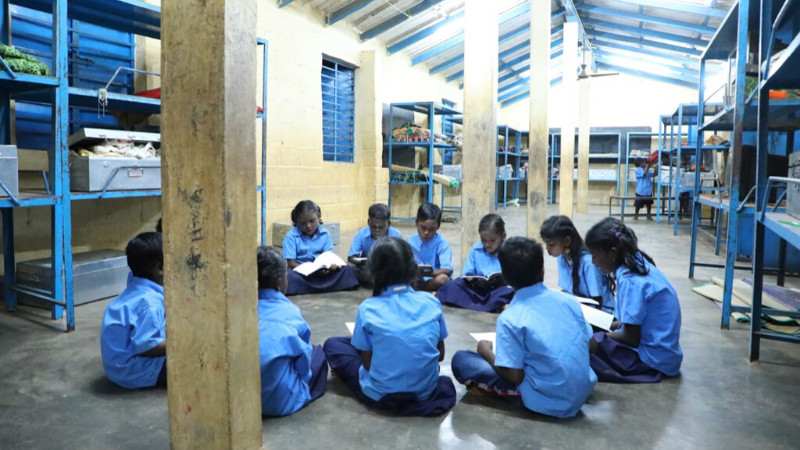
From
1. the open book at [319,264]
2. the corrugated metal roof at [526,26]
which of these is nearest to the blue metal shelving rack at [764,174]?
the open book at [319,264]

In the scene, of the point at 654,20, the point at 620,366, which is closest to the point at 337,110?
the point at 654,20

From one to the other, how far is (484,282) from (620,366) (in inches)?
64.4

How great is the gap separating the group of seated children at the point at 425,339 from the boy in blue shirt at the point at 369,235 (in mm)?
2121

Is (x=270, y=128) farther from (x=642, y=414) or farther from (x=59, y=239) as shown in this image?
(x=642, y=414)

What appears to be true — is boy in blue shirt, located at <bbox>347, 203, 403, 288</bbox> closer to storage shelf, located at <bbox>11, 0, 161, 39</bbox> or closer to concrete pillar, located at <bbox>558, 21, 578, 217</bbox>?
storage shelf, located at <bbox>11, 0, 161, 39</bbox>

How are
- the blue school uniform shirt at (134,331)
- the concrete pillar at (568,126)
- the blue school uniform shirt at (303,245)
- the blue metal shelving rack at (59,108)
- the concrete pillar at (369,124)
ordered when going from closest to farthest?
the blue school uniform shirt at (134,331) → the blue metal shelving rack at (59,108) → the blue school uniform shirt at (303,245) → the concrete pillar at (369,124) → the concrete pillar at (568,126)

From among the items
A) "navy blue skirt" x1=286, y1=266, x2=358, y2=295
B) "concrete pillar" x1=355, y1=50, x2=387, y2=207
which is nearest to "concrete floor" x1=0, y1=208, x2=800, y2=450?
"navy blue skirt" x1=286, y1=266, x2=358, y2=295

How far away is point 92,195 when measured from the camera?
13.8ft

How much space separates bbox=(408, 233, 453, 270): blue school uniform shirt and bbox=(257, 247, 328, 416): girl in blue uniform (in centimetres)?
264

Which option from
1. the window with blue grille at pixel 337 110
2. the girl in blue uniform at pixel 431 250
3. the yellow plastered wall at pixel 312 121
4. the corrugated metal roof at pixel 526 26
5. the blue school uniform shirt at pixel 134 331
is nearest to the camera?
the blue school uniform shirt at pixel 134 331

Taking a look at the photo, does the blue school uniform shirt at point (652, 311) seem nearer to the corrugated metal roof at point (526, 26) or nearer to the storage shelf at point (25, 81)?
the storage shelf at point (25, 81)

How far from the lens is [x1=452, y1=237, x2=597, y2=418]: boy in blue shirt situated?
2516 mm

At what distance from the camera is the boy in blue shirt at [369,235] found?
5.16m

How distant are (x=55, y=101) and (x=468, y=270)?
333 centimetres
